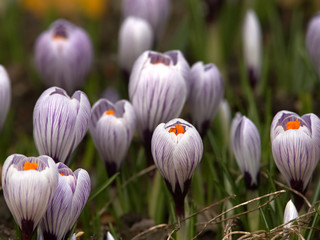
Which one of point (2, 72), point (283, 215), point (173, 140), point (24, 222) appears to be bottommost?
point (283, 215)

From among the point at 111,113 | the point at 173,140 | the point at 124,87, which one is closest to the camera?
the point at 173,140

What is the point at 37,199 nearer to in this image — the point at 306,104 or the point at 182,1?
the point at 306,104

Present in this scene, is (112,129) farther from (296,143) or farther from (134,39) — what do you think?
(134,39)

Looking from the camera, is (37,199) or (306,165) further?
(306,165)

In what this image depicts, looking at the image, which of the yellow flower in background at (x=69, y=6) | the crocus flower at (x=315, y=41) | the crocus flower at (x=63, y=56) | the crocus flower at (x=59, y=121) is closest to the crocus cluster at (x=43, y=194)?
the crocus flower at (x=59, y=121)

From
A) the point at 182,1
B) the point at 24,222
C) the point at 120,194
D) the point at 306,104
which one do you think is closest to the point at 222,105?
the point at 306,104

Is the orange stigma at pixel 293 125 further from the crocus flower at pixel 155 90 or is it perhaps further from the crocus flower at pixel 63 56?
the crocus flower at pixel 63 56

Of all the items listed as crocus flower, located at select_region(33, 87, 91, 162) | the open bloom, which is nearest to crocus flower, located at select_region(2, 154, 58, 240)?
crocus flower, located at select_region(33, 87, 91, 162)
